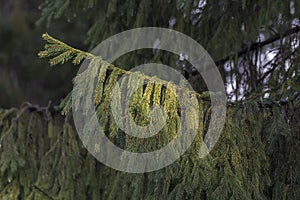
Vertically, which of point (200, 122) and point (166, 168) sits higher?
point (200, 122)

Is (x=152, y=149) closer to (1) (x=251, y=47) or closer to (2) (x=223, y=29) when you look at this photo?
(2) (x=223, y=29)

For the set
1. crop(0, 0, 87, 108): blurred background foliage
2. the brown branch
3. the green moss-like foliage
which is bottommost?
the green moss-like foliage

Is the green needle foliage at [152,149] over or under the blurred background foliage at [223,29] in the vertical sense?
under

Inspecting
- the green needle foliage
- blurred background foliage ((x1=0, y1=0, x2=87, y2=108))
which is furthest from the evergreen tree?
blurred background foliage ((x1=0, y1=0, x2=87, y2=108))

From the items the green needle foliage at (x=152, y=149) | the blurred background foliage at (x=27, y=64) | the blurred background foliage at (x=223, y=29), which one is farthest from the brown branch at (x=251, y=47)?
the blurred background foliage at (x=27, y=64)

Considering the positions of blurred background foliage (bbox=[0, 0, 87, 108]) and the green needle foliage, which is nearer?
the green needle foliage

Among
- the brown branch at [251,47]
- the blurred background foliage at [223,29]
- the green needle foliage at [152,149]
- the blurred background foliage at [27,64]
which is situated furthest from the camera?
the blurred background foliage at [27,64]

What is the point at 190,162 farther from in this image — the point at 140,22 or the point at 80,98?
the point at 140,22

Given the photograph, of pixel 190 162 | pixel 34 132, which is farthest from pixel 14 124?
pixel 190 162

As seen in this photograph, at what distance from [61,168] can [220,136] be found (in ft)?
3.43

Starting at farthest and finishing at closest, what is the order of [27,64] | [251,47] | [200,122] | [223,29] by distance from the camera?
[27,64], [251,47], [223,29], [200,122]

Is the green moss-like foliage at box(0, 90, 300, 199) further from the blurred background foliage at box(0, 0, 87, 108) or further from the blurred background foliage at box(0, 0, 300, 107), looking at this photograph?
the blurred background foliage at box(0, 0, 87, 108)

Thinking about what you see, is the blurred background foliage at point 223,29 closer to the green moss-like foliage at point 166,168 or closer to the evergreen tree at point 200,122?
the evergreen tree at point 200,122

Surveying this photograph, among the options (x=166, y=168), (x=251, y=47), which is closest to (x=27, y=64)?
(x=251, y=47)
